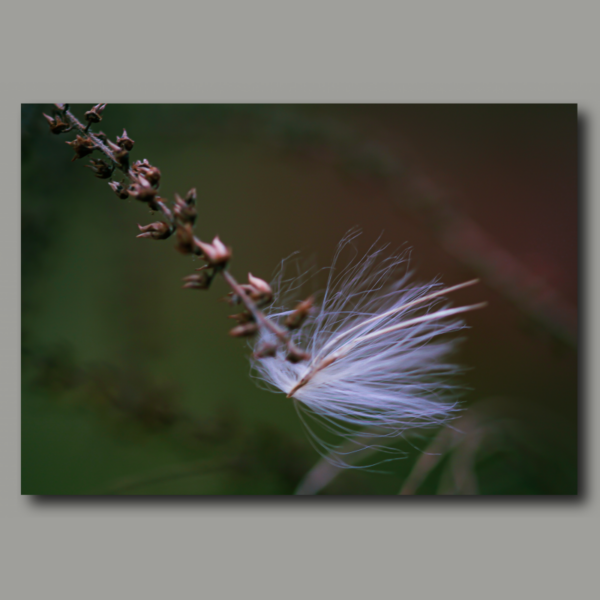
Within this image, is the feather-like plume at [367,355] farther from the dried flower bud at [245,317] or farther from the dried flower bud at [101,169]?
the dried flower bud at [101,169]

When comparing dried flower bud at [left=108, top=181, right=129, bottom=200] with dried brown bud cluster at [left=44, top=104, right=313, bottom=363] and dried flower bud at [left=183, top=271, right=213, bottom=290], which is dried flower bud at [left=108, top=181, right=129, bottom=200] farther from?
dried flower bud at [left=183, top=271, right=213, bottom=290]

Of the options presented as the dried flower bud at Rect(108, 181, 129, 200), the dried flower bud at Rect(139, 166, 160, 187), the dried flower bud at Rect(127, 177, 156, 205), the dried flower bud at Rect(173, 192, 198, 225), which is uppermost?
the dried flower bud at Rect(139, 166, 160, 187)

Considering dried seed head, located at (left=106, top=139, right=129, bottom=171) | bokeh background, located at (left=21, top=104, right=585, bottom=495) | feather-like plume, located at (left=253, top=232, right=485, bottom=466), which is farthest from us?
bokeh background, located at (left=21, top=104, right=585, bottom=495)

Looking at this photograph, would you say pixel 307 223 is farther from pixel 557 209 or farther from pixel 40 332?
pixel 40 332

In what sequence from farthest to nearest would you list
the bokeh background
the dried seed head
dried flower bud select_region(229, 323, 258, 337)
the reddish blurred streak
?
the reddish blurred streak
the bokeh background
the dried seed head
dried flower bud select_region(229, 323, 258, 337)

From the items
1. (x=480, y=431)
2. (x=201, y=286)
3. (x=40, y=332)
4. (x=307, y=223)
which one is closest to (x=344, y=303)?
(x=201, y=286)

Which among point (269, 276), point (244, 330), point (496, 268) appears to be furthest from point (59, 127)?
point (496, 268)

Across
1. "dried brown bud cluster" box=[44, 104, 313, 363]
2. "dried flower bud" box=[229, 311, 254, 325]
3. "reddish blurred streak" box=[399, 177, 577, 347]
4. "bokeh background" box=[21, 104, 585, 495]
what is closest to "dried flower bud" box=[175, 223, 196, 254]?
"dried brown bud cluster" box=[44, 104, 313, 363]

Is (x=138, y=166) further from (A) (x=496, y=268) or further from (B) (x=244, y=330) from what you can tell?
(A) (x=496, y=268)
